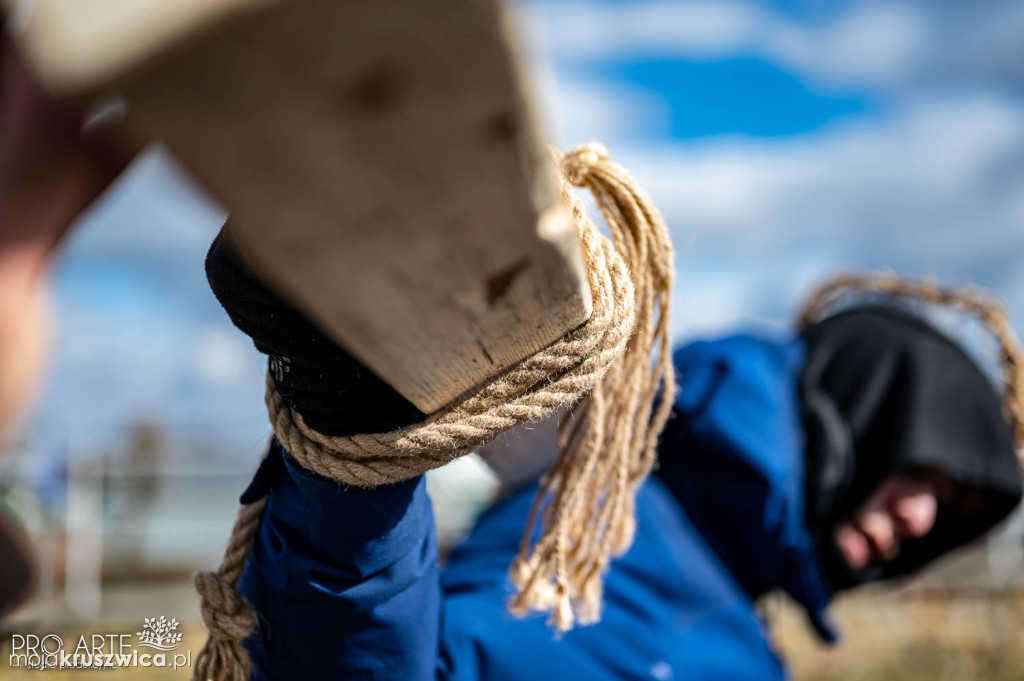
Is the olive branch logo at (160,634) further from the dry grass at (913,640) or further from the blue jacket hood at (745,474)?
the dry grass at (913,640)

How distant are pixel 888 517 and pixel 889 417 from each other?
315 millimetres

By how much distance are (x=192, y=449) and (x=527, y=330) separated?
758cm

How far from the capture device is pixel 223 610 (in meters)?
1.04

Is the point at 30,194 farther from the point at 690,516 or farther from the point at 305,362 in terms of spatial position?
the point at 690,516

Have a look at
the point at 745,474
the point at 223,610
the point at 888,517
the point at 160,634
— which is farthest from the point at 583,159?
the point at 888,517

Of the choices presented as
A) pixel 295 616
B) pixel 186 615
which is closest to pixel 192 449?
pixel 186 615

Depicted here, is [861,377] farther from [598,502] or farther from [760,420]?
[598,502]

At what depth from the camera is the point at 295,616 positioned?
3.44ft

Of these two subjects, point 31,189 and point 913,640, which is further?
point 913,640

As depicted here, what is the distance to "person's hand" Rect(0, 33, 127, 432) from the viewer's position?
0.45 metres

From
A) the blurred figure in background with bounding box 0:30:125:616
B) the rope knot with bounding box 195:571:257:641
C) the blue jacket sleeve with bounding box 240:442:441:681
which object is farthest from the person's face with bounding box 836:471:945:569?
the blurred figure in background with bounding box 0:30:125:616

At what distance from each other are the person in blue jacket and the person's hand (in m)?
0.30

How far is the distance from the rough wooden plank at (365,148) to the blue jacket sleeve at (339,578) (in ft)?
1.23

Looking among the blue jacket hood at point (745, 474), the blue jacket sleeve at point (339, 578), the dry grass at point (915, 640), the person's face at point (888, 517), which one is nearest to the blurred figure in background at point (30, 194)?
the blue jacket sleeve at point (339, 578)
